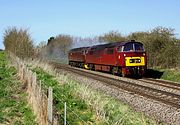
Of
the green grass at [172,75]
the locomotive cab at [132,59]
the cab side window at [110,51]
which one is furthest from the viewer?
the cab side window at [110,51]

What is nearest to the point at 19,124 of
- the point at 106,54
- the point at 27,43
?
the point at 106,54

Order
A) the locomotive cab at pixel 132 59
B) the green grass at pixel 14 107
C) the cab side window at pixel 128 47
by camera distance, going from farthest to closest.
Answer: the cab side window at pixel 128 47
the locomotive cab at pixel 132 59
the green grass at pixel 14 107

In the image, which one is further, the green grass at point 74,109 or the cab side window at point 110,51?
the cab side window at point 110,51

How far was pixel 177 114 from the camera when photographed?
14023 mm

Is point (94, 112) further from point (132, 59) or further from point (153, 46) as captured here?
point (153, 46)

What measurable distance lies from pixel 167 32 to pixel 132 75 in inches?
287

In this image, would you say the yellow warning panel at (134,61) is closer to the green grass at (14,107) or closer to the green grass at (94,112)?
the green grass at (14,107)

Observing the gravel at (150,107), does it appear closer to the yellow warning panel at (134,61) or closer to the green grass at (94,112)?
the green grass at (94,112)

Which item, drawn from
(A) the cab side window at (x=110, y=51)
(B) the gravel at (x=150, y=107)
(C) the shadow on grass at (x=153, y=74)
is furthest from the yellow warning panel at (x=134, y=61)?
(B) the gravel at (x=150, y=107)

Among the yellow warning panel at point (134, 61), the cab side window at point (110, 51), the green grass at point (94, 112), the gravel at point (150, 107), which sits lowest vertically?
the gravel at point (150, 107)

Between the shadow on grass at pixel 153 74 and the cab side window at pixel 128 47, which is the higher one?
the cab side window at pixel 128 47

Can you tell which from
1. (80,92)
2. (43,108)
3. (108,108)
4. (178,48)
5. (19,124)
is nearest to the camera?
(43,108)

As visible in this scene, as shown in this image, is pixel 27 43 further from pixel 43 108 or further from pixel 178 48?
pixel 43 108

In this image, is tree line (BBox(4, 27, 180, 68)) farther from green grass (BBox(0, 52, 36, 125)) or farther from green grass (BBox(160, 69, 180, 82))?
green grass (BBox(0, 52, 36, 125))
